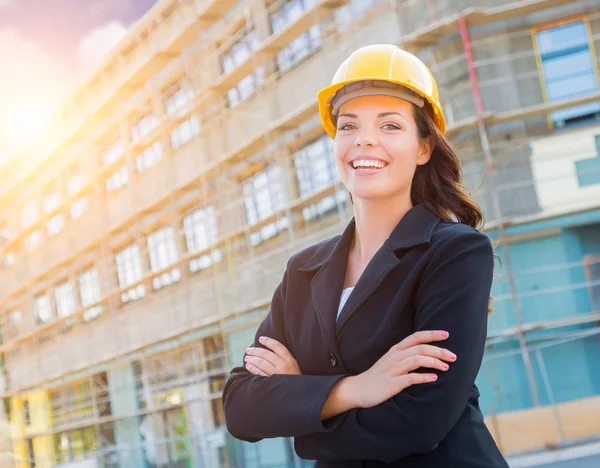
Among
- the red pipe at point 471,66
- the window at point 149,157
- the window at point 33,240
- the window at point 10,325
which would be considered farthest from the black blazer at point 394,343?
the window at point 10,325

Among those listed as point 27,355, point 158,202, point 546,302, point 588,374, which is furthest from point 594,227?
point 27,355

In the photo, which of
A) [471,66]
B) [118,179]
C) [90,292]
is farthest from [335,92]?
[90,292]

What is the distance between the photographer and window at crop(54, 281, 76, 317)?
19484 mm

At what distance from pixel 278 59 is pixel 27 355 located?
11.8 meters

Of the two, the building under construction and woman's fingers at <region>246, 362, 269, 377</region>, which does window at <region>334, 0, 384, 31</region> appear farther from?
woman's fingers at <region>246, 362, 269, 377</region>

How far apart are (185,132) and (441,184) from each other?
525 inches

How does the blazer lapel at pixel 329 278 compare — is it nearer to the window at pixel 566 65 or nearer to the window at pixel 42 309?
the window at pixel 566 65

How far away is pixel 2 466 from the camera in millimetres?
18312

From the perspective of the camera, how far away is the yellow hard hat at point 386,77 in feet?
5.37

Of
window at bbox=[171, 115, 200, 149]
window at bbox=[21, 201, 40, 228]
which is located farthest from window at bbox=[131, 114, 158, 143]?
window at bbox=[21, 201, 40, 228]

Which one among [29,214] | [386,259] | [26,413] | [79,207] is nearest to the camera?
[386,259]

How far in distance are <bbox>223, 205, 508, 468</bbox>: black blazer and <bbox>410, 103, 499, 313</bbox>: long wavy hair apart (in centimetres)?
8

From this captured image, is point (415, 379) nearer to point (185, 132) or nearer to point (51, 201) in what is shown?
point (185, 132)

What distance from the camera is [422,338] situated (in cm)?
149
